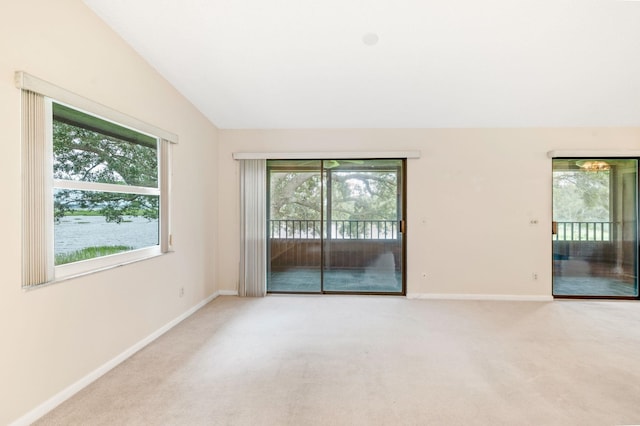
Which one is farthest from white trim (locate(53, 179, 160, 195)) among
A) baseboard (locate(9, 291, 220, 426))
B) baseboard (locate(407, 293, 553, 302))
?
baseboard (locate(407, 293, 553, 302))

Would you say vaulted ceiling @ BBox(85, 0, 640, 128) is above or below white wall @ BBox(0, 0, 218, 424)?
above

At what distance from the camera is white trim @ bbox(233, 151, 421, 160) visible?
13.1ft

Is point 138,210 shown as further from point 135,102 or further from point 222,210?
point 222,210

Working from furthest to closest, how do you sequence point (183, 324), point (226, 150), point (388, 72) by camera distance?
point (226, 150)
point (183, 324)
point (388, 72)

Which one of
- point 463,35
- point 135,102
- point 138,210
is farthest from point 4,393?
point 463,35

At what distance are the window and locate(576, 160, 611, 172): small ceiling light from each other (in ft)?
17.1

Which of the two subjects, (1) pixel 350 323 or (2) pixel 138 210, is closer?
(2) pixel 138 210

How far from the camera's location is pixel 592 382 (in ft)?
6.86

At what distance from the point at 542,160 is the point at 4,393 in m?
5.55

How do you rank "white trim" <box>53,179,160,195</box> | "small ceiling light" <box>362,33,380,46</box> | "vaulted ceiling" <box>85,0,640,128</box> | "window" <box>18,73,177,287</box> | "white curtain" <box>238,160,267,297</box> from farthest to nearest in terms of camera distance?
"white curtain" <box>238,160,267,297</box> → "small ceiling light" <box>362,33,380,46</box> → "vaulted ceiling" <box>85,0,640,128</box> → "white trim" <box>53,179,160,195</box> → "window" <box>18,73,177,287</box>

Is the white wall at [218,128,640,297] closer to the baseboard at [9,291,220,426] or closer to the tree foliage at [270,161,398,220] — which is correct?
the tree foliage at [270,161,398,220]

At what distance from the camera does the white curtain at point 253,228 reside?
4094 mm

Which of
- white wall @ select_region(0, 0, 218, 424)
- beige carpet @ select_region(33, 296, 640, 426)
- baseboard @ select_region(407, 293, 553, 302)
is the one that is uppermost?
white wall @ select_region(0, 0, 218, 424)

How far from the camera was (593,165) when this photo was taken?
4000 mm
